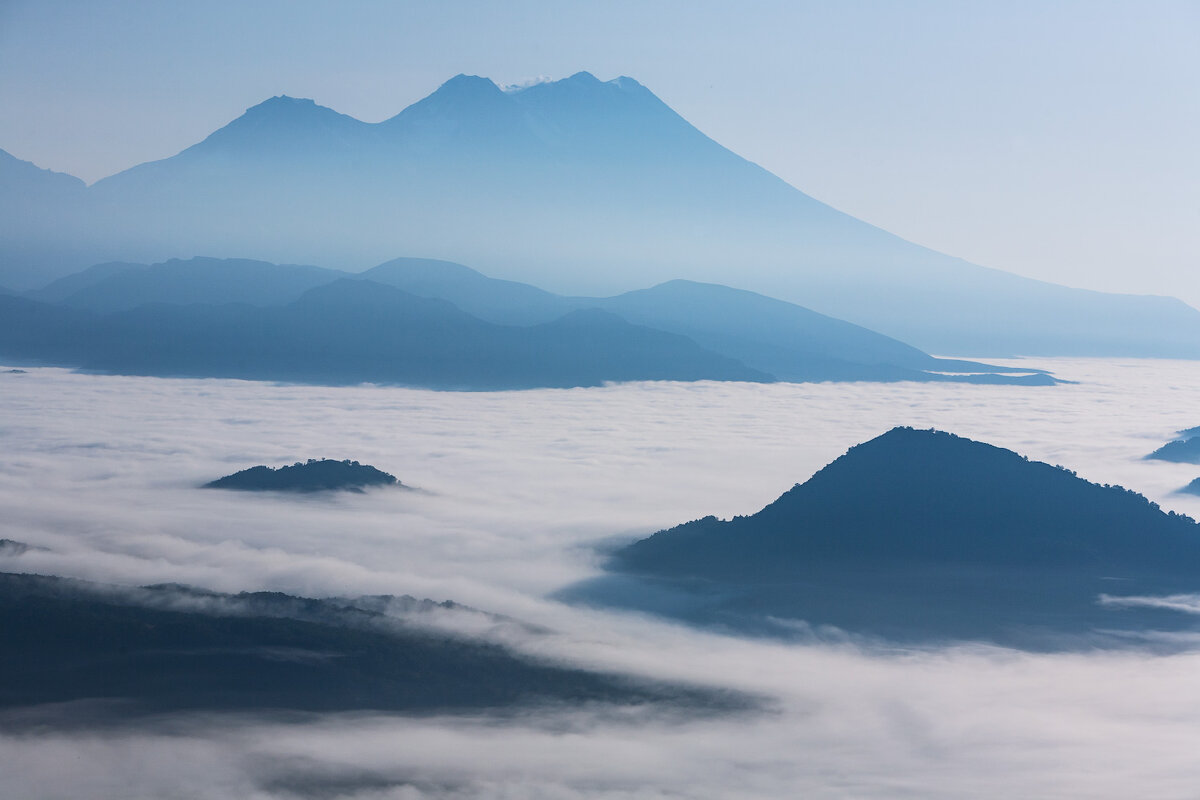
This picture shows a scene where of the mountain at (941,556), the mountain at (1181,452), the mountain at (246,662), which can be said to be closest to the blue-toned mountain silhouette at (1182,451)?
the mountain at (1181,452)

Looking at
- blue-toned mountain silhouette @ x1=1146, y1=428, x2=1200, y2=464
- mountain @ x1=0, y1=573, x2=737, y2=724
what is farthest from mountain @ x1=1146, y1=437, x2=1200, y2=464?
mountain @ x1=0, y1=573, x2=737, y2=724

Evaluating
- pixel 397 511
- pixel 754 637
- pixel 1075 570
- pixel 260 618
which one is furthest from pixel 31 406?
pixel 1075 570

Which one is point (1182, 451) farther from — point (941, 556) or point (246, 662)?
point (246, 662)

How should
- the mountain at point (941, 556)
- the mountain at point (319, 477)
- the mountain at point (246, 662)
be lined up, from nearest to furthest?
the mountain at point (246, 662) < the mountain at point (941, 556) < the mountain at point (319, 477)

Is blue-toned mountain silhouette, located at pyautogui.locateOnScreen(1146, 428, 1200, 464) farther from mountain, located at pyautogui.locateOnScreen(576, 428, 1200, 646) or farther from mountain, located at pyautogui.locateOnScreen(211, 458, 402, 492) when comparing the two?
mountain, located at pyautogui.locateOnScreen(211, 458, 402, 492)

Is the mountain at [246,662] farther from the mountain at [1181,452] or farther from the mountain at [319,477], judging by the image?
the mountain at [1181,452]

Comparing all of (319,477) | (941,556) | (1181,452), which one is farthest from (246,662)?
(1181,452)

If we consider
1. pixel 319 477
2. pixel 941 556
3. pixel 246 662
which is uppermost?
pixel 319 477

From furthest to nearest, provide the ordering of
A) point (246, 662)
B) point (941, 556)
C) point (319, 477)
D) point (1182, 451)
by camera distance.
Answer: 1. point (1182, 451)
2. point (319, 477)
3. point (941, 556)
4. point (246, 662)
